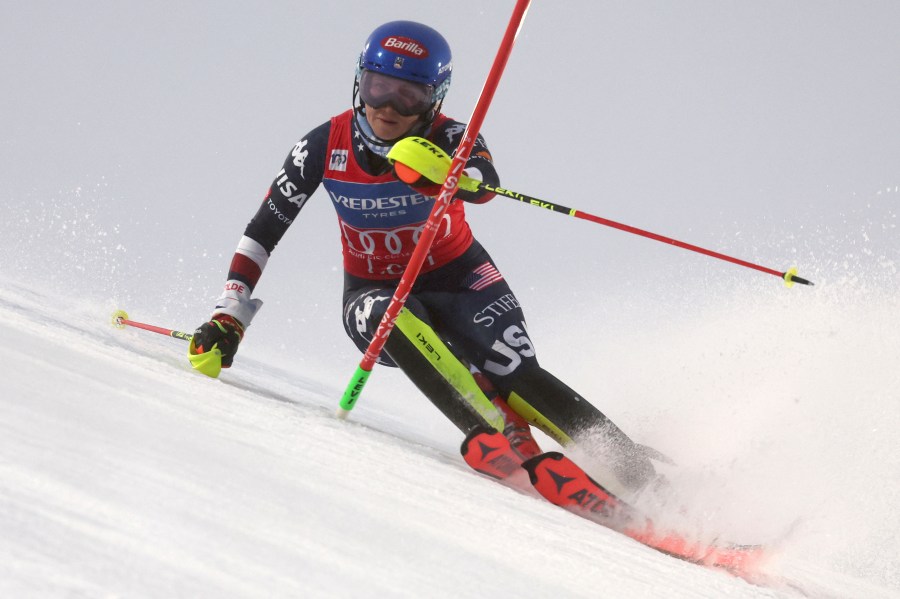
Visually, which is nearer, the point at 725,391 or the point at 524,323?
the point at 524,323

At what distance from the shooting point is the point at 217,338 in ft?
9.80

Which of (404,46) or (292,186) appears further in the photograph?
(292,186)

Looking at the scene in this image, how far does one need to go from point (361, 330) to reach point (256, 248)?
0.64 metres

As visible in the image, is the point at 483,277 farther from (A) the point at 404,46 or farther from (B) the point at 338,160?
(A) the point at 404,46

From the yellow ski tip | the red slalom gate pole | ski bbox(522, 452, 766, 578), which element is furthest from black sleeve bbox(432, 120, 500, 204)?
the yellow ski tip

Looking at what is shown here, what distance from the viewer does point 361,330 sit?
304 cm

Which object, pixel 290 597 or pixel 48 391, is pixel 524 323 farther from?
pixel 290 597

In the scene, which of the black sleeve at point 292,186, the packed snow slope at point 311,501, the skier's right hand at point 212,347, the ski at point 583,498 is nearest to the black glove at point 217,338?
the skier's right hand at point 212,347

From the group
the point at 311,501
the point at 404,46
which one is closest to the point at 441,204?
the point at 404,46

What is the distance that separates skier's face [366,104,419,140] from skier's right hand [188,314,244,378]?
0.92 m

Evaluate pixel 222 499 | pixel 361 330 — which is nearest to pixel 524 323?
pixel 361 330

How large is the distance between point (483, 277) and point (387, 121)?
0.72m

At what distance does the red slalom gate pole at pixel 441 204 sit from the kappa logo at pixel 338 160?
727 mm

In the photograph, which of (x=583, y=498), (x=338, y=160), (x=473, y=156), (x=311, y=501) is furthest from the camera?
(x=338, y=160)
